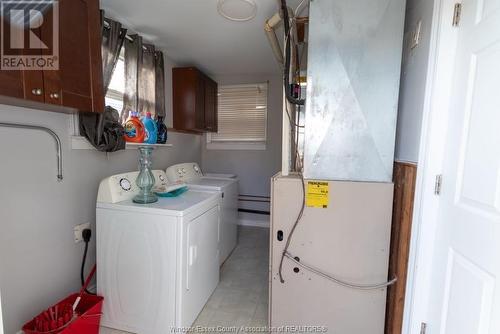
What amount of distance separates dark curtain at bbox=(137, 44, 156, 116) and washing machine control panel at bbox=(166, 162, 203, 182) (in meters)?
0.64

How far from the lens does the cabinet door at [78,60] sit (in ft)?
4.07

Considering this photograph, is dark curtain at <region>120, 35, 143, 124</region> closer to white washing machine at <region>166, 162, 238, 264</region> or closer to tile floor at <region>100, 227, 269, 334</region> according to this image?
white washing machine at <region>166, 162, 238, 264</region>

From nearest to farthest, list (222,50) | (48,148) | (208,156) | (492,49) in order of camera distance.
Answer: (492,49)
(48,148)
(222,50)
(208,156)

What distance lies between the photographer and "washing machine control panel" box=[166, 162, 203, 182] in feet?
8.54

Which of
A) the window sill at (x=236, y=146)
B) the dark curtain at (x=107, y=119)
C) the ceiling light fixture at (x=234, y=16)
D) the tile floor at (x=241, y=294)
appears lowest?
the tile floor at (x=241, y=294)

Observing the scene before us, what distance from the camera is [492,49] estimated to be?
0.88 meters

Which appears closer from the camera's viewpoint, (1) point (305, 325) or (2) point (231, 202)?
(1) point (305, 325)

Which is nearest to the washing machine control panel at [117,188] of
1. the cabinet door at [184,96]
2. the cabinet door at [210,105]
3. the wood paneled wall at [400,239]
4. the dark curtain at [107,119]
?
the dark curtain at [107,119]

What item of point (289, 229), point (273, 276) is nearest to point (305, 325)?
point (273, 276)

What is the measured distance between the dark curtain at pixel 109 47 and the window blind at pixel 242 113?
190cm

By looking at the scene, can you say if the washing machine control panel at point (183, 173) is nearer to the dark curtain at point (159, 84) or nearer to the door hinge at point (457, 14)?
the dark curtain at point (159, 84)

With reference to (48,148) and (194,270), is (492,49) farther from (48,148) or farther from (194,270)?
(48,148)

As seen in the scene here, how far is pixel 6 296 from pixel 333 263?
192 centimetres

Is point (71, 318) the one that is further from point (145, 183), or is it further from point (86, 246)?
point (145, 183)
